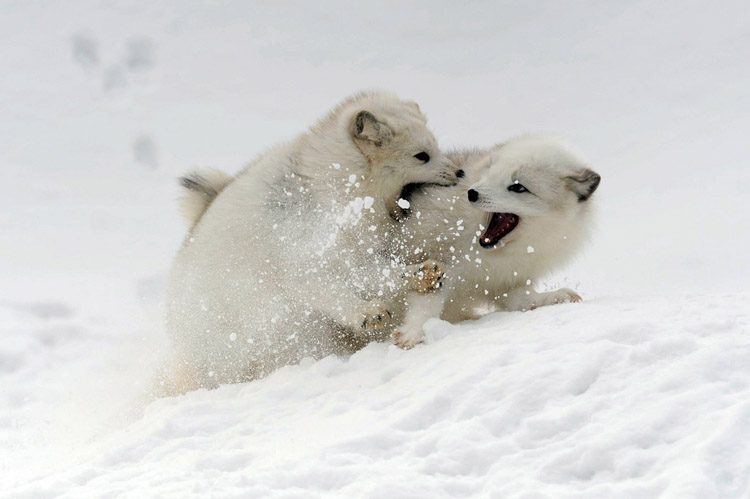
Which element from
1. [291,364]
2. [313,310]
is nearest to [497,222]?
[313,310]

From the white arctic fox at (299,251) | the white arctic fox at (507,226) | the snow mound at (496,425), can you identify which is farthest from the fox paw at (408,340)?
the white arctic fox at (507,226)

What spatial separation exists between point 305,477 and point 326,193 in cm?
305

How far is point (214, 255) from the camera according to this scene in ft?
19.9

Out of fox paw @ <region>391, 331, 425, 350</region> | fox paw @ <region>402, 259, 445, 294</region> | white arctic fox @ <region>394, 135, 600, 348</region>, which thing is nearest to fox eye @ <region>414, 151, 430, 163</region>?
white arctic fox @ <region>394, 135, 600, 348</region>

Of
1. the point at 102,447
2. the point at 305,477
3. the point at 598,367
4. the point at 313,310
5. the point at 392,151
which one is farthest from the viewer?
the point at 392,151

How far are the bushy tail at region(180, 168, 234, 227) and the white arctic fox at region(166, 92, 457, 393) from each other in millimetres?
462

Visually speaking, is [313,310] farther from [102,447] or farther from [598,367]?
[598,367]

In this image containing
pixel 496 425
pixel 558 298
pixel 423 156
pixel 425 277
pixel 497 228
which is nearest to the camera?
pixel 496 425

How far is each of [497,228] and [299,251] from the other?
174cm

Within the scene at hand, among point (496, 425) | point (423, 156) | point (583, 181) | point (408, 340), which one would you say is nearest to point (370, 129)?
point (423, 156)

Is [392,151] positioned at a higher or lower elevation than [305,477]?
higher

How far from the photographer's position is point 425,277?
5484 mm

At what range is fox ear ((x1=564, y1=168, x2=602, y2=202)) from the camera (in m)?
5.87

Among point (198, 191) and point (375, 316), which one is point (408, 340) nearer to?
point (375, 316)
